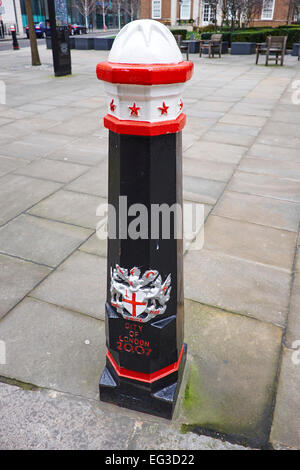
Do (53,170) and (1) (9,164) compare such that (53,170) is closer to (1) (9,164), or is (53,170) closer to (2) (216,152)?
(1) (9,164)

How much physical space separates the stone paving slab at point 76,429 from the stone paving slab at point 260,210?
2949mm

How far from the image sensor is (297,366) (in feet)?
8.45

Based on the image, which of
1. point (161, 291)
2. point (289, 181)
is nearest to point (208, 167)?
point (289, 181)

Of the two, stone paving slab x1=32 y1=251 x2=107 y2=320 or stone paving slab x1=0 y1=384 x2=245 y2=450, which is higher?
stone paving slab x1=32 y1=251 x2=107 y2=320

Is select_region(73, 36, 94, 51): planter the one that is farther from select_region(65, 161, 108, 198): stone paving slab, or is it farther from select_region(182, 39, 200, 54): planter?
select_region(65, 161, 108, 198): stone paving slab

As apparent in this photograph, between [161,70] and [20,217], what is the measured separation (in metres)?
3.42

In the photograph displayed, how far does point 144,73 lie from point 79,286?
2.24 m

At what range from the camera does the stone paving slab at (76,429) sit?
206cm

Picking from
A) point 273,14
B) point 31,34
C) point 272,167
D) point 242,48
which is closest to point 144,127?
point 272,167

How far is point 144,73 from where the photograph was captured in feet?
4.82

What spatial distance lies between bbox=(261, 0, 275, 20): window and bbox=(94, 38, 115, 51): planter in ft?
102

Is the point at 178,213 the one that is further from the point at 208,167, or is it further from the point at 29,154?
the point at 29,154

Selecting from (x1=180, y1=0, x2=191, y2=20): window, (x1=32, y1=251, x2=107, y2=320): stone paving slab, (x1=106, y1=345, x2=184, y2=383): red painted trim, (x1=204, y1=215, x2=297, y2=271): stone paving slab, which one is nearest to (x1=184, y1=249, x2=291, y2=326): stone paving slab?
(x1=204, y1=215, x2=297, y2=271): stone paving slab

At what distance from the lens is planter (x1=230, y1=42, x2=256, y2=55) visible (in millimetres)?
22422
